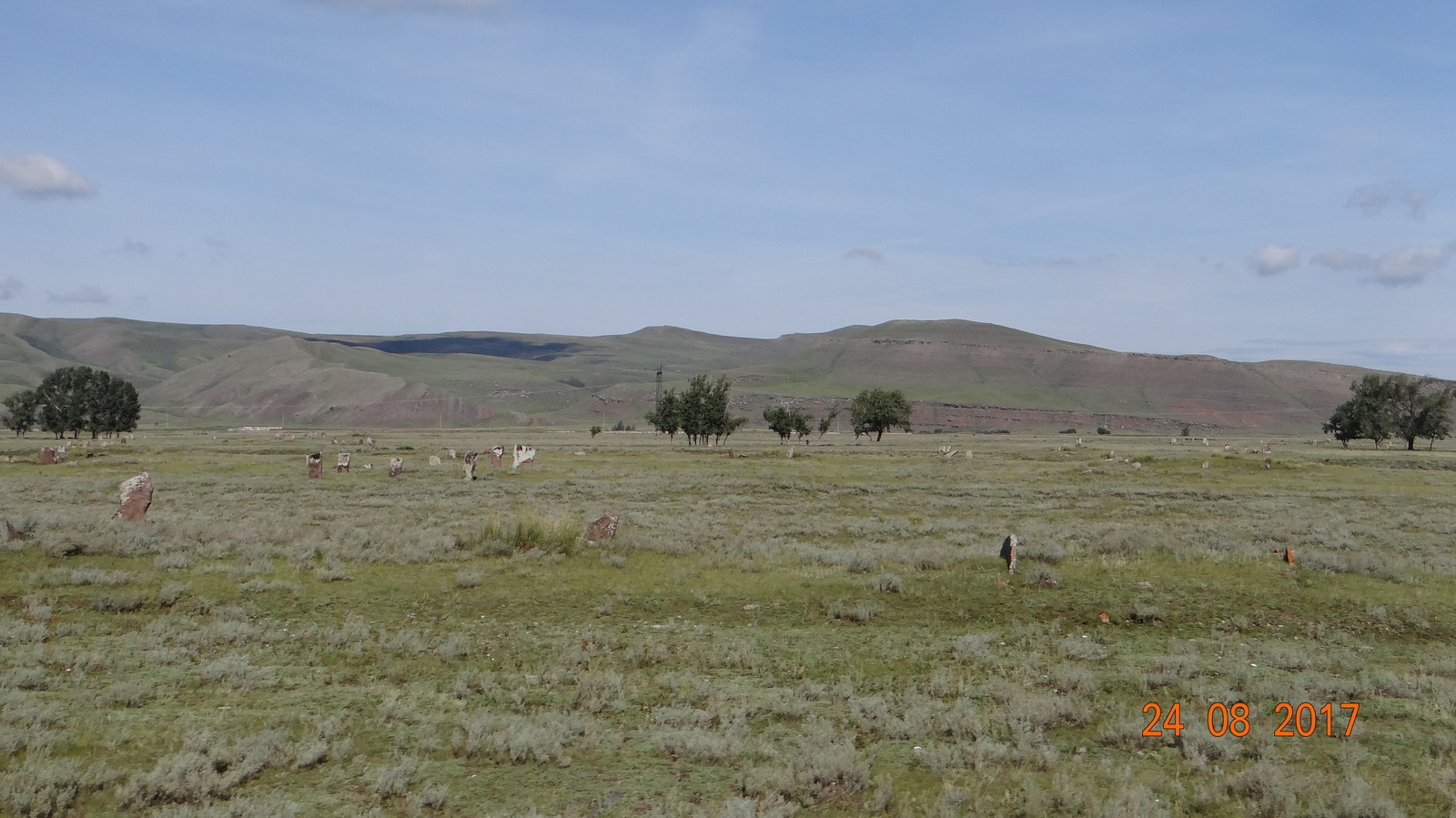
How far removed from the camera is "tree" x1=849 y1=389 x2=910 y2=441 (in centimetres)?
10596

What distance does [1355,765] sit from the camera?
8289 mm

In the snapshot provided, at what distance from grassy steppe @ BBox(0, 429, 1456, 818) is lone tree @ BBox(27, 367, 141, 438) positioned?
9559 cm

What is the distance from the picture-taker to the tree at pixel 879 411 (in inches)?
4172

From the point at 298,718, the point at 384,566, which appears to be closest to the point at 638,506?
the point at 384,566

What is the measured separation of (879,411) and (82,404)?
92.0 meters

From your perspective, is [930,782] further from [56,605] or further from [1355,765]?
[56,605]

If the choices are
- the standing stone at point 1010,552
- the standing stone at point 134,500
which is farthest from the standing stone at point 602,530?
the standing stone at point 134,500

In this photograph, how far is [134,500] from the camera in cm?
2152

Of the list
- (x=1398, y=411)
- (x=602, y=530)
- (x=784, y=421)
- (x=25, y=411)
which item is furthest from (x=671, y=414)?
(x=25, y=411)

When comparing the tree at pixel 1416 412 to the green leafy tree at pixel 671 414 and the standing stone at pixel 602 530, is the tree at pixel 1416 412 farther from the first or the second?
the standing stone at pixel 602 530

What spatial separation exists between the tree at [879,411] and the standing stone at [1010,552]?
89099 mm

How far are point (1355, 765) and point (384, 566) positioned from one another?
15.6 meters

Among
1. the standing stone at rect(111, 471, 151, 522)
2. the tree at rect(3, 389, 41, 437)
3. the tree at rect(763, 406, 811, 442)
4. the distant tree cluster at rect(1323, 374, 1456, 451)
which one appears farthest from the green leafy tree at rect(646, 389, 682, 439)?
the tree at rect(3, 389, 41, 437)

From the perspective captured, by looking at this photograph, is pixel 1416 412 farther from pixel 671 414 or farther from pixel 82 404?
pixel 82 404
